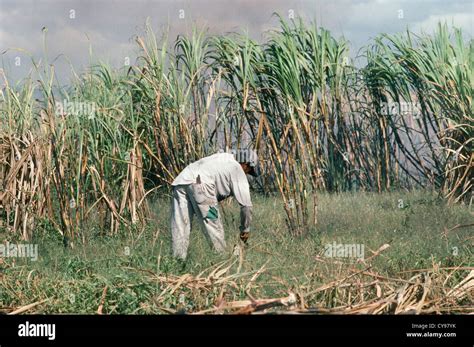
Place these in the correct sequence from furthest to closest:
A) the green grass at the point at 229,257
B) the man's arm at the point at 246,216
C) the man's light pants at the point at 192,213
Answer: the man's light pants at the point at 192,213 → the man's arm at the point at 246,216 → the green grass at the point at 229,257

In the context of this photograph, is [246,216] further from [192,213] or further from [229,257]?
[192,213]

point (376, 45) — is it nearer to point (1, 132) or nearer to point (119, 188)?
point (119, 188)

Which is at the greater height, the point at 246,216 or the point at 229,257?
the point at 246,216

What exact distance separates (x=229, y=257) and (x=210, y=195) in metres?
0.52

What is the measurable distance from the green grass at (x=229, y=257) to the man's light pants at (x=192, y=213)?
10cm

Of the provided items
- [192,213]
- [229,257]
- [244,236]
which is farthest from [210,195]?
[229,257]

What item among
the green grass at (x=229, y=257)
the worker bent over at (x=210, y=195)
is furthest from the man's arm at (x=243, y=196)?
the green grass at (x=229, y=257)

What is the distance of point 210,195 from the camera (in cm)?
541

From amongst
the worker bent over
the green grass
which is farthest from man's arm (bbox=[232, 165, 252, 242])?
the green grass

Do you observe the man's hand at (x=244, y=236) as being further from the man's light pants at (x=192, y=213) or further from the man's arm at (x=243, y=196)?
the man's light pants at (x=192, y=213)

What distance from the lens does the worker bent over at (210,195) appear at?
17.3 feet

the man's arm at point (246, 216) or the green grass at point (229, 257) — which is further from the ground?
the man's arm at point (246, 216)

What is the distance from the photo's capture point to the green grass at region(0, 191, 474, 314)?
4.38m
